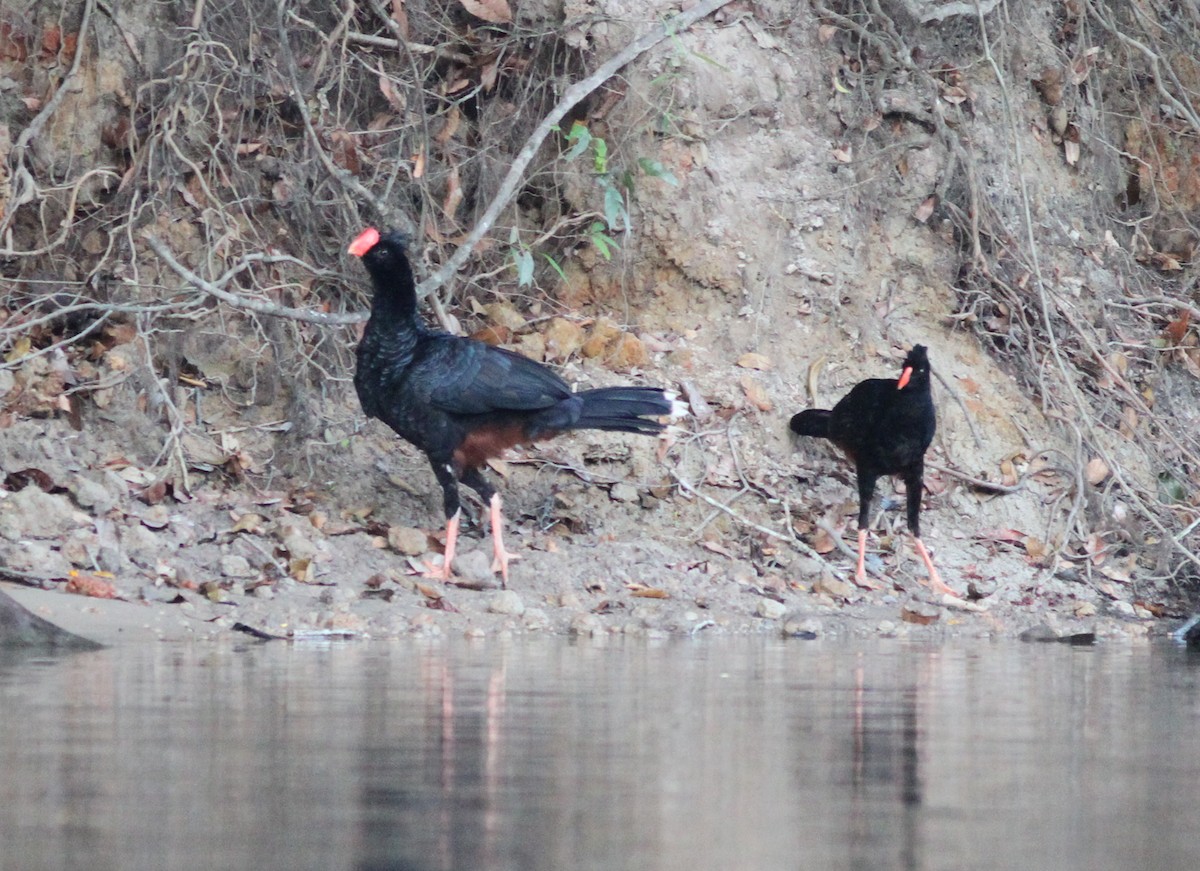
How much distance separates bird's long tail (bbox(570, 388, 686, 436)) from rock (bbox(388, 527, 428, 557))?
0.92m

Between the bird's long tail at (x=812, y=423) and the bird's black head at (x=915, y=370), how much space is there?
535 mm

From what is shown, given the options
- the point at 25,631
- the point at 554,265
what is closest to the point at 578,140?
the point at 554,265

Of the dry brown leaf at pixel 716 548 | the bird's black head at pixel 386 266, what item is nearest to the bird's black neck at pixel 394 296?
the bird's black head at pixel 386 266

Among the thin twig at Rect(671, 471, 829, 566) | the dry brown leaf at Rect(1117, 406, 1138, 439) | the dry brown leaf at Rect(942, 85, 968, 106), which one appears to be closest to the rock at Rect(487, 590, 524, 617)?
the thin twig at Rect(671, 471, 829, 566)

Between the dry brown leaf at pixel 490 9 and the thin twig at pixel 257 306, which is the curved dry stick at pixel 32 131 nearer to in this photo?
the thin twig at pixel 257 306

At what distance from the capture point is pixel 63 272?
32.6 ft

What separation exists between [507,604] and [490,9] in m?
3.95

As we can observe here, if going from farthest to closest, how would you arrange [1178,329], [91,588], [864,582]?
[1178,329] < [864,582] < [91,588]

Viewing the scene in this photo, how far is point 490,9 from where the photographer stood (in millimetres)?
10305

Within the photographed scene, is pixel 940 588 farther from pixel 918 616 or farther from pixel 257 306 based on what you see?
pixel 257 306

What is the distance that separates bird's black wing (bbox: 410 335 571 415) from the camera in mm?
8609

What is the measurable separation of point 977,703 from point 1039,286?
19.0 ft

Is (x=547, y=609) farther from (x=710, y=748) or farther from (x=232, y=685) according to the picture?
(x=710, y=748)

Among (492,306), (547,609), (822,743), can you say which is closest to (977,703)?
(822,743)
